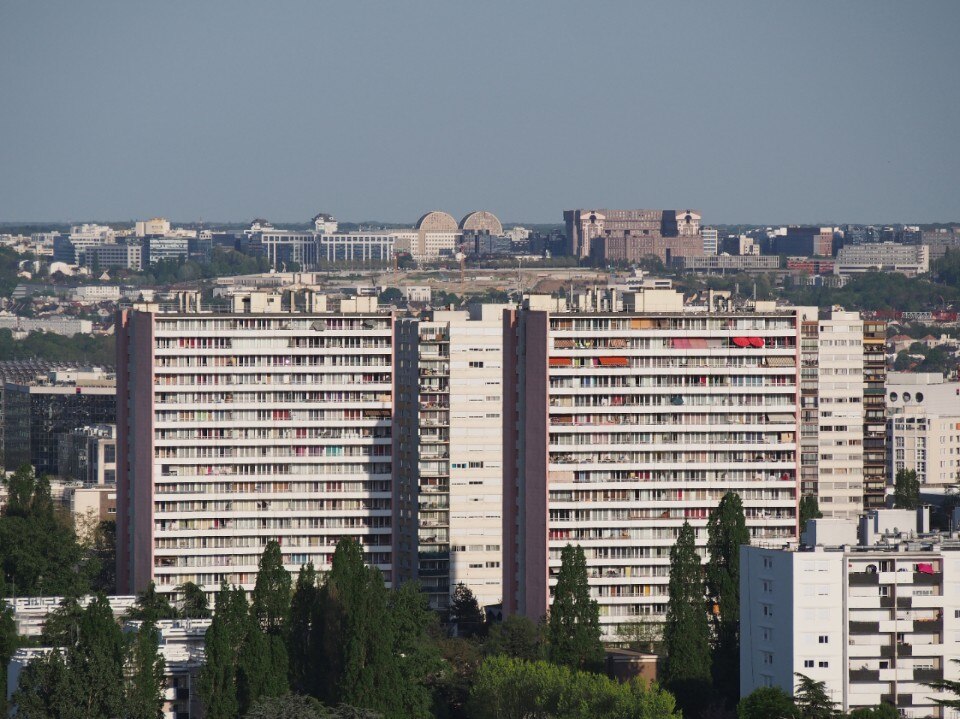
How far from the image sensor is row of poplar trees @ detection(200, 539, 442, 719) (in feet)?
234

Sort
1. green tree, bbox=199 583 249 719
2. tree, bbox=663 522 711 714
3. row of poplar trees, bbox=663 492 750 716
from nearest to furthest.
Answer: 1. green tree, bbox=199 583 249 719
2. tree, bbox=663 522 711 714
3. row of poplar trees, bbox=663 492 750 716

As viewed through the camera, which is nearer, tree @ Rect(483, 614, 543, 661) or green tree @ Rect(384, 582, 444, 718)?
green tree @ Rect(384, 582, 444, 718)

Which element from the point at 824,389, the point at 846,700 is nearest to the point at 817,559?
the point at 846,700

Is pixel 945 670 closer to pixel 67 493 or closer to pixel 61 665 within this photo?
pixel 61 665

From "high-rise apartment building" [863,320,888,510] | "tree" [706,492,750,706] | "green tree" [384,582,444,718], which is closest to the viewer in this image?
"green tree" [384,582,444,718]

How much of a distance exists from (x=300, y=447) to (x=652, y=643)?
16635 millimetres

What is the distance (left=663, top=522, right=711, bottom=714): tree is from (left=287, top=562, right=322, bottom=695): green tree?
31.3 feet

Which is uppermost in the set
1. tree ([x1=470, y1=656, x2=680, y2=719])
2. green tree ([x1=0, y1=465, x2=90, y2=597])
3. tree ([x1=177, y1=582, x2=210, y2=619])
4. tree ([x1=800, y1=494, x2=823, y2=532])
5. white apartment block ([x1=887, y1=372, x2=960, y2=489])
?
white apartment block ([x1=887, y1=372, x2=960, y2=489])

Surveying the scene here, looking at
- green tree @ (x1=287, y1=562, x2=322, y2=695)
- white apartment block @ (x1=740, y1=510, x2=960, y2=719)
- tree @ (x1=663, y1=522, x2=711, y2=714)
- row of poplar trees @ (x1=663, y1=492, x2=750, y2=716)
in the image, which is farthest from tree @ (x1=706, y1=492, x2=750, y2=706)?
green tree @ (x1=287, y1=562, x2=322, y2=695)

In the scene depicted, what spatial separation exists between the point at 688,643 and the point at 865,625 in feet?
18.4

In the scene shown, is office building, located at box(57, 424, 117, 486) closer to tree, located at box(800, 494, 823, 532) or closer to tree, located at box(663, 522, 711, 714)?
tree, located at box(800, 494, 823, 532)

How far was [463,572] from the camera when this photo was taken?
318 feet

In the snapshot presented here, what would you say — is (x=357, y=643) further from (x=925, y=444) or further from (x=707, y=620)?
(x=925, y=444)

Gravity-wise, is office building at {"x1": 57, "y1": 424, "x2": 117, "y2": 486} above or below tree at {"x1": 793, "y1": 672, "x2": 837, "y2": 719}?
above
